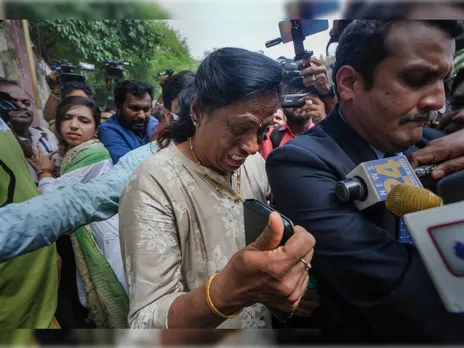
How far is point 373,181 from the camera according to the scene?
985mm

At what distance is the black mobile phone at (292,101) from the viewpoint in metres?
1.06

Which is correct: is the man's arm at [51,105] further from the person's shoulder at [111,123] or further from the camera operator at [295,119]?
the camera operator at [295,119]

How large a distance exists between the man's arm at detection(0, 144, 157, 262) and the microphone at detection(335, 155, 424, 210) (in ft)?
1.81

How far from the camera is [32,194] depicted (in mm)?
1063

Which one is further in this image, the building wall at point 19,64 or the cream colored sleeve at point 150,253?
the building wall at point 19,64

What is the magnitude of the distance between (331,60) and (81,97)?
0.73 metres

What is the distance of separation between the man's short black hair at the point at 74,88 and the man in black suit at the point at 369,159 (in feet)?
1.84

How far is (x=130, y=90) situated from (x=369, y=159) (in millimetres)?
723

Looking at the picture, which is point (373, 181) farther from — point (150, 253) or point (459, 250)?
point (150, 253)

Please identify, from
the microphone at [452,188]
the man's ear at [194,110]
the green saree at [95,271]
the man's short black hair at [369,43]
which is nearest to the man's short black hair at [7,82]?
the green saree at [95,271]

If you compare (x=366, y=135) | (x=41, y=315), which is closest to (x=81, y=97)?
(x=41, y=315)

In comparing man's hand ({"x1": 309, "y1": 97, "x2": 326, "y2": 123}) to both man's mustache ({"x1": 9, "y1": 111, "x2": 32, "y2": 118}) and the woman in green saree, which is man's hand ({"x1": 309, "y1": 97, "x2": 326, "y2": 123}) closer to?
the woman in green saree

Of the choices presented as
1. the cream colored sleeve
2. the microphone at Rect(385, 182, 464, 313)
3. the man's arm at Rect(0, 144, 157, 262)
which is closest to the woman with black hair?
the cream colored sleeve

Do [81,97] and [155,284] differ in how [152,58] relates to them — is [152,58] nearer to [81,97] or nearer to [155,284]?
[81,97]
